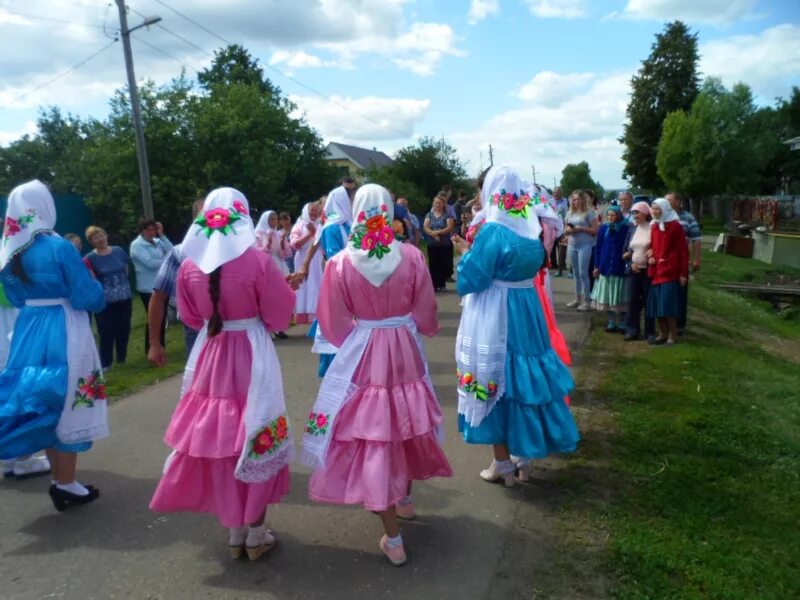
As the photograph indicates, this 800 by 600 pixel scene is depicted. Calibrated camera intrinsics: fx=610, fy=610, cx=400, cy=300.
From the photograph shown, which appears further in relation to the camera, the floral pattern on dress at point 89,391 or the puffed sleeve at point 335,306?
the floral pattern on dress at point 89,391

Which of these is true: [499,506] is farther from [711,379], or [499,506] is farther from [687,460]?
[711,379]

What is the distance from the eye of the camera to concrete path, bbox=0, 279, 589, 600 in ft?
10.8

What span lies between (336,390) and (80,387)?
1998 mm

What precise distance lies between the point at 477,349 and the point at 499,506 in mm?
1054

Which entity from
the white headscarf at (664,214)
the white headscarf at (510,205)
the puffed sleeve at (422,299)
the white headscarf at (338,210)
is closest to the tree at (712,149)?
the white headscarf at (664,214)

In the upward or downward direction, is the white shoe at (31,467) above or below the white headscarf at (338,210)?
below

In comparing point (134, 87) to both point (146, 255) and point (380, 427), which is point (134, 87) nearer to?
point (146, 255)

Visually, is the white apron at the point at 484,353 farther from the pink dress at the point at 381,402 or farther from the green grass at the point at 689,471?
the green grass at the point at 689,471

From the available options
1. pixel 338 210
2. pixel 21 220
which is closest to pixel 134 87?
pixel 338 210

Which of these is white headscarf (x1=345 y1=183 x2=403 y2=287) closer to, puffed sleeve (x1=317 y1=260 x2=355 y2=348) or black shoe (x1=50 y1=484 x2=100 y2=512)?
puffed sleeve (x1=317 y1=260 x2=355 y2=348)

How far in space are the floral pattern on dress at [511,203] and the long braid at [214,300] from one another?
1930 mm

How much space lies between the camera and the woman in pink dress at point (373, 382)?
136 inches

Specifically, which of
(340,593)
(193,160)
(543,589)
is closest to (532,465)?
(543,589)

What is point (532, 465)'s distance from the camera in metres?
4.68
